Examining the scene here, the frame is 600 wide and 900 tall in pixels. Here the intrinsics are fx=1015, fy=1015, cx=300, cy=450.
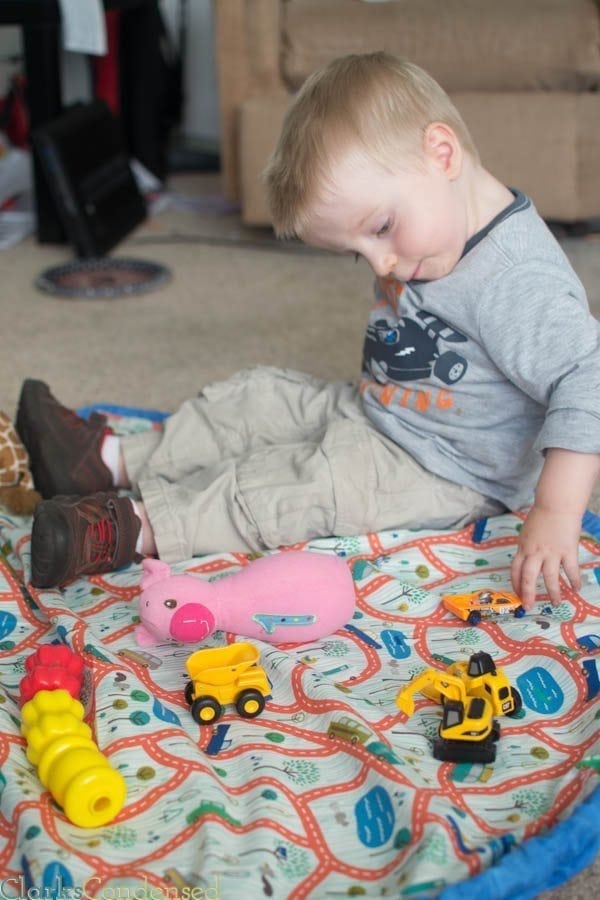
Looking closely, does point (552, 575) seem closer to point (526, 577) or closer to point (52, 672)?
point (526, 577)

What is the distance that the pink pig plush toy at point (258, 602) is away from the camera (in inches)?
32.8

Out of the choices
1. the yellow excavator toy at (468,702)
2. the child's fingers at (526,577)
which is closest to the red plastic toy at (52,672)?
the yellow excavator toy at (468,702)

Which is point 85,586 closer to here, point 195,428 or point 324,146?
point 195,428

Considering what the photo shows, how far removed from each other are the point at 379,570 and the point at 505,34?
1307mm

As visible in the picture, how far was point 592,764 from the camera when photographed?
2.28 ft

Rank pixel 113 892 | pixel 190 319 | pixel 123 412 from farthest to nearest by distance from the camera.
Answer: pixel 190 319 → pixel 123 412 → pixel 113 892

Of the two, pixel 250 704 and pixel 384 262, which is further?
pixel 384 262

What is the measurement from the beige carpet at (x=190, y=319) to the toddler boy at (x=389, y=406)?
9.1 inches

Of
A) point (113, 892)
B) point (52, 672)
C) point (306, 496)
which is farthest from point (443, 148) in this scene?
point (113, 892)

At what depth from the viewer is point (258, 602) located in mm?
852

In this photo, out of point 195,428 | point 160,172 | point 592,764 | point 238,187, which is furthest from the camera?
point 160,172

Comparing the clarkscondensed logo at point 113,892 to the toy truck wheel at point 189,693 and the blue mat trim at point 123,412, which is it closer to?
the toy truck wheel at point 189,693

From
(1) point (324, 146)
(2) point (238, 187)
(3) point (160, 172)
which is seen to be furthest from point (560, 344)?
(3) point (160, 172)

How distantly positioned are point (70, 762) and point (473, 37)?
1628mm
